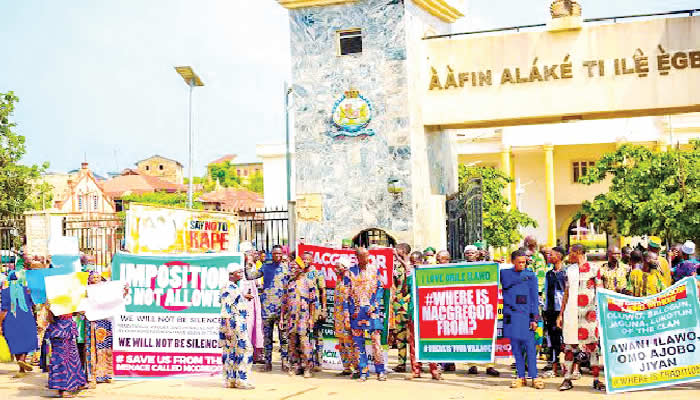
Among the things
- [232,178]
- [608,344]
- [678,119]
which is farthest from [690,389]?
[232,178]

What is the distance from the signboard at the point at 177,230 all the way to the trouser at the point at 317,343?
2647 mm

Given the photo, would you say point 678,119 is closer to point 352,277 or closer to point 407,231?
point 407,231

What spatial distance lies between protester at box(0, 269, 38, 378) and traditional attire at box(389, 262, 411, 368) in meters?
5.29

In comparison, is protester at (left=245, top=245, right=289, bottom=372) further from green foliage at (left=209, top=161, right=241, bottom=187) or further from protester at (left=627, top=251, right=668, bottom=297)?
green foliage at (left=209, top=161, right=241, bottom=187)

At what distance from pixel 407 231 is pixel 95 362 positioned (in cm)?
675

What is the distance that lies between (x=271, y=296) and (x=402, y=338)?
6.78 feet

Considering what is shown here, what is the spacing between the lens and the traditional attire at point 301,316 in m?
12.8

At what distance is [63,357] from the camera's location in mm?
11469

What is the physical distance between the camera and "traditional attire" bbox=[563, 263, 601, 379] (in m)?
11.0

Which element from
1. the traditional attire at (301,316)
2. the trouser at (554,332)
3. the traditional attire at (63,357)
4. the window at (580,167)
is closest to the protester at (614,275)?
the trouser at (554,332)

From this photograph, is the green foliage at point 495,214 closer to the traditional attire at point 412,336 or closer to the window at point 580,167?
the window at point 580,167

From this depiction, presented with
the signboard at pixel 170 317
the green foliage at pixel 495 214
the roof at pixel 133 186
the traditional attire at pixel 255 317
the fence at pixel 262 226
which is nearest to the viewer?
the signboard at pixel 170 317

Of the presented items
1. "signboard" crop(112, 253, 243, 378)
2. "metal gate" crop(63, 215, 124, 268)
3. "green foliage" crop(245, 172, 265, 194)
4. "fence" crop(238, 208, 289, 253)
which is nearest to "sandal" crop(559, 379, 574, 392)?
"signboard" crop(112, 253, 243, 378)

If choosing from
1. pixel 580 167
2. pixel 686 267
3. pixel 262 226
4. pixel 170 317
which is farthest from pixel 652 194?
pixel 170 317
